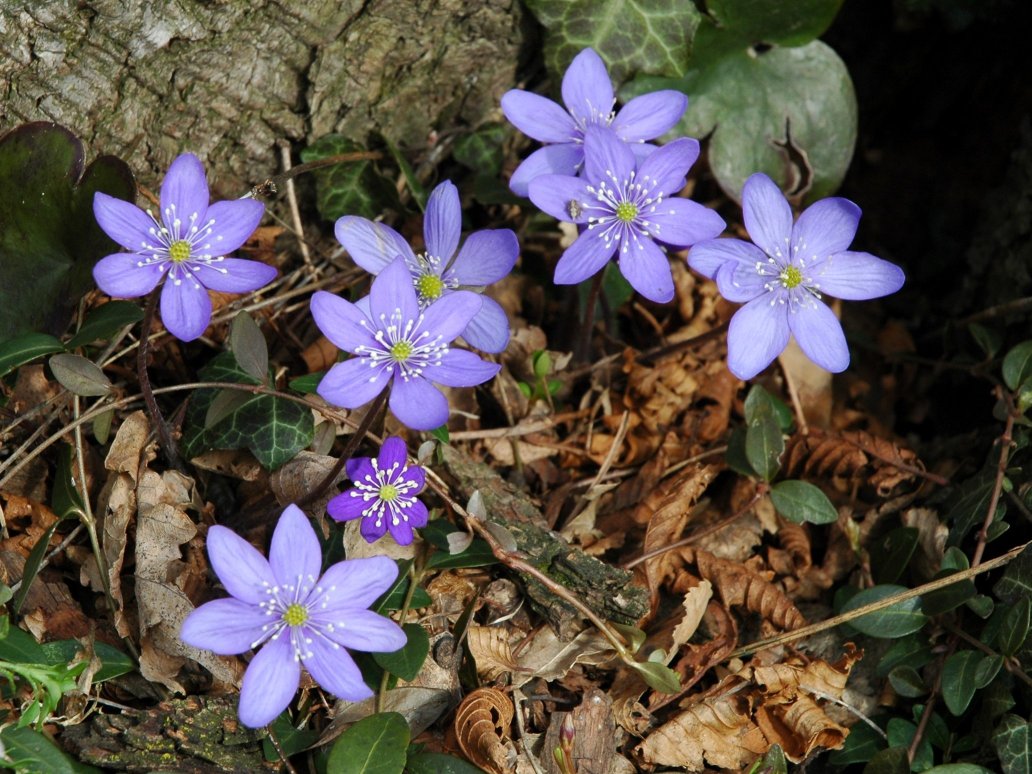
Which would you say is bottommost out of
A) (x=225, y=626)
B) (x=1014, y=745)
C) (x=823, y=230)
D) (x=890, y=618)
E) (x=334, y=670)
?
(x=1014, y=745)

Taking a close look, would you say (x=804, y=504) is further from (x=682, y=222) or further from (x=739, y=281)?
(x=682, y=222)

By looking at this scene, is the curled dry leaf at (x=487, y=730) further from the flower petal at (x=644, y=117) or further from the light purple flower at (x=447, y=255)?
the flower petal at (x=644, y=117)

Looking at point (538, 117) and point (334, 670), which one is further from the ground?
point (538, 117)

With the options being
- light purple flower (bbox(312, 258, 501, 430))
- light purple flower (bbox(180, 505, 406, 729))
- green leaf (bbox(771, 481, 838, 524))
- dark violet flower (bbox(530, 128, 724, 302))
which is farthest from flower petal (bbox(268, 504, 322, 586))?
green leaf (bbox(771, 481, 838, 524))

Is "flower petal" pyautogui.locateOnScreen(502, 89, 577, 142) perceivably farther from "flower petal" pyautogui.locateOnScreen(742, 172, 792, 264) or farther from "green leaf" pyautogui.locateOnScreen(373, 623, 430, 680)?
"green leaf" pyautogui.locateOnScreen(373, 623, 430, 680)

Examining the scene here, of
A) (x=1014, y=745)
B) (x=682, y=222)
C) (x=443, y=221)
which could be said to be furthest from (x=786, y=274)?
(x=1014, y=745)

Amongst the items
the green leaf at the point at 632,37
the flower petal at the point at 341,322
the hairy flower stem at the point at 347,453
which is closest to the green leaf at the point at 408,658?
the hairy flower stem at the point at 347,453

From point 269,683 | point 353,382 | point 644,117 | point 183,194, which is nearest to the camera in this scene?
point 269,683
